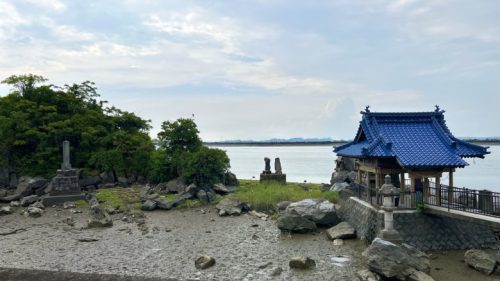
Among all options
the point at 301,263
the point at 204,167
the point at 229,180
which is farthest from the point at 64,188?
the point at 301,263

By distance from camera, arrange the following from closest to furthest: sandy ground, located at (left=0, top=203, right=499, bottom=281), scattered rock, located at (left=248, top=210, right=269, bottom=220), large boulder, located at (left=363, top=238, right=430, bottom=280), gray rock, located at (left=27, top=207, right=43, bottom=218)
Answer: large boulder, located at (left=363, top=238, right=430, bottom=280) < sandy ground, located at (left=0, top=203, right=499, bottom=281) < scattered rock, located at (left=248, top=210, right=269, bottom=220) < gray rock, located at (left=27, top=207, right=43, bottom=218)

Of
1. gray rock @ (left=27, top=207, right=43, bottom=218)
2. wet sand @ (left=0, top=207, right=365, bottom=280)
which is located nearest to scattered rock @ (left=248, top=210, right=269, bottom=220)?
wet sand @ (left=0, top=207, right=365, bottom=280)

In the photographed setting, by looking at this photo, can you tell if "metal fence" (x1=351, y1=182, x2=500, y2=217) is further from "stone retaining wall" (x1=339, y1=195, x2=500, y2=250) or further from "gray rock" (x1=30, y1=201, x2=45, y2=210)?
"gray rock" (x1=30, y1=201, x2=45, y2=210)

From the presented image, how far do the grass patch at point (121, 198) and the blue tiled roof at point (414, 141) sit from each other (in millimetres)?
16193

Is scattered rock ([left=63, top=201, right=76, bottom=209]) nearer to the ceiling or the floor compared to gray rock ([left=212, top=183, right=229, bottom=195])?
nearer to the floor

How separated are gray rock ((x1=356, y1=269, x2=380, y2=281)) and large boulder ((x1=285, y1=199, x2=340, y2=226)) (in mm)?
7262

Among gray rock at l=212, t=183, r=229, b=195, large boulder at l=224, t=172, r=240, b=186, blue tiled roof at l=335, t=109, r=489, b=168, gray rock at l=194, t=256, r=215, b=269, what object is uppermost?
blue tiled roof at l=335, t=109, r=489, b=168

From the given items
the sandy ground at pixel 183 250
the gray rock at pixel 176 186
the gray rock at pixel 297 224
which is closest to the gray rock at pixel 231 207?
the sandy ground at pixel 183 250

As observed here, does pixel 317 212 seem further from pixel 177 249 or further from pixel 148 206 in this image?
pixel 148 206

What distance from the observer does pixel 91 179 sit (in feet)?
120

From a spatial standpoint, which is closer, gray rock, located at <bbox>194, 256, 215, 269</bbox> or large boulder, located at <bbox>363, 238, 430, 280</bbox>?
large boulder, located at <bbox>363, 238, 430, 280</bbox>

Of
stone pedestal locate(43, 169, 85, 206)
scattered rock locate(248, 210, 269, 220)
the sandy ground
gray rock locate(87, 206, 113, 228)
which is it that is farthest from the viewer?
stone pedestal locate(43, 169, 85, 206)

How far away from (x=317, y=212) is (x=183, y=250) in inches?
310

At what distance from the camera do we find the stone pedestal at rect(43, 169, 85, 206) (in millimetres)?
29516
